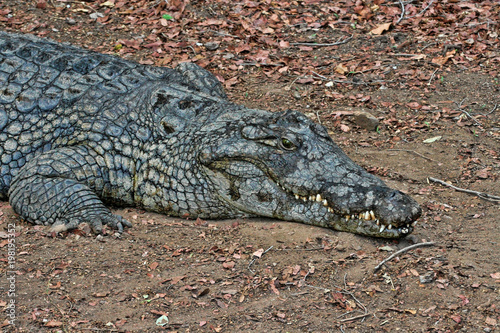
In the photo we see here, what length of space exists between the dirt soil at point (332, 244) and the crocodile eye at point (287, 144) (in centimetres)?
66

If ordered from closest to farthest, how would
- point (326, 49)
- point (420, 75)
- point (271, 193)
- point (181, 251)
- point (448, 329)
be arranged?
point (448, 329), point (181, 251), point (271, 193), point (420, 75), point (326, 49)

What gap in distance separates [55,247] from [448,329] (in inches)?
120

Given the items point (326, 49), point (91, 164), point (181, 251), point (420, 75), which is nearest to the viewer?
point (181, 251)

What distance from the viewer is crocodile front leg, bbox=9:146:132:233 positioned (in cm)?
529

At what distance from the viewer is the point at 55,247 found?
191 inches

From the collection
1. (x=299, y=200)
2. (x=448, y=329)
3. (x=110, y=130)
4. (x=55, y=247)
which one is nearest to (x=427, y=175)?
(x=299, y=200)

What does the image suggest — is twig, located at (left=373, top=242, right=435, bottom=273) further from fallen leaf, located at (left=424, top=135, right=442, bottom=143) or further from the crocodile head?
fallen leaf, located at (left=424, top=135, right=442, bottom=143)

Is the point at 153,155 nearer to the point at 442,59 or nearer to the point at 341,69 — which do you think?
the point at 341,69

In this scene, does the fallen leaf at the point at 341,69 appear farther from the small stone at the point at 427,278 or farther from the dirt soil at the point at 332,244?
the small stone at the point at 427,278

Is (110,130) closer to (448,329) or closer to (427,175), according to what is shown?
(427,175)

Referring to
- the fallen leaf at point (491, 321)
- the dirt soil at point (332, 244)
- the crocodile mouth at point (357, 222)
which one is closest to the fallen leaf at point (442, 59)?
the dirt soil at point (332, 244)

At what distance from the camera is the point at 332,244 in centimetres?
478

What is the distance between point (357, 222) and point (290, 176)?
706 millimetres

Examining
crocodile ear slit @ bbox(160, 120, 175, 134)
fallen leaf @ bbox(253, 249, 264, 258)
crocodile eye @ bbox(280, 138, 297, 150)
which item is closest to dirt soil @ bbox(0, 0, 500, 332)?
fallen leaf @ bbox(253, 249, 264, 258)
